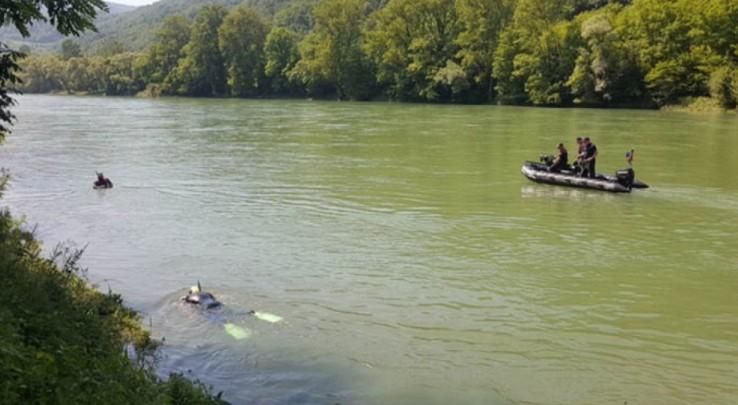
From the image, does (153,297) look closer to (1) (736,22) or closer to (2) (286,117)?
(2) (286,117)

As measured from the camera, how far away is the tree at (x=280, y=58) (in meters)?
97.6

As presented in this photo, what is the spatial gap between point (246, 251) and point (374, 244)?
2.79m

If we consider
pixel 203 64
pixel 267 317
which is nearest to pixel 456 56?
pixel 203 64

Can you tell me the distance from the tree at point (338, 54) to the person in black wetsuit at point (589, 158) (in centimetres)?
6840

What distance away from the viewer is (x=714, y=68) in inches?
2349

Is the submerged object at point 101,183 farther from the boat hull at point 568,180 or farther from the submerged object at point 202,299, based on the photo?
the boat hull at point 568,180

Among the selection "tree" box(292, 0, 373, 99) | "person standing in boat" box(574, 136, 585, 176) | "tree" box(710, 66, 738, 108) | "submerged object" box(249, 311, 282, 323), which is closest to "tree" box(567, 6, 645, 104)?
"tree" box(710, 66, 738, 108)

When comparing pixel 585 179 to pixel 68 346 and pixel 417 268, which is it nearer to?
pixel 417 268

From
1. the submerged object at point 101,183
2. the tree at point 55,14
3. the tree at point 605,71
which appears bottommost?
the submerged object at point 101,183

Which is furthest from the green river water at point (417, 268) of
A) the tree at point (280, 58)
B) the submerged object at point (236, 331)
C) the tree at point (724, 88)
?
the tree at point (280, 58)

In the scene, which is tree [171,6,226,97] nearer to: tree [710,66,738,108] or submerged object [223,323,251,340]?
tree [710,66,738,108]

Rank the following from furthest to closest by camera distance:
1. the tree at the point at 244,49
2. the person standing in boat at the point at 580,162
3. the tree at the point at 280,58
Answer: the tree at the point at 244,49 → the tree at the point at 280,58 → the person standing in boat at the point at 580,162

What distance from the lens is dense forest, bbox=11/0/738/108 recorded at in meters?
63.1

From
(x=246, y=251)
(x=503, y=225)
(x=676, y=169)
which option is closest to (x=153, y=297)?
(x=246, y=251)
